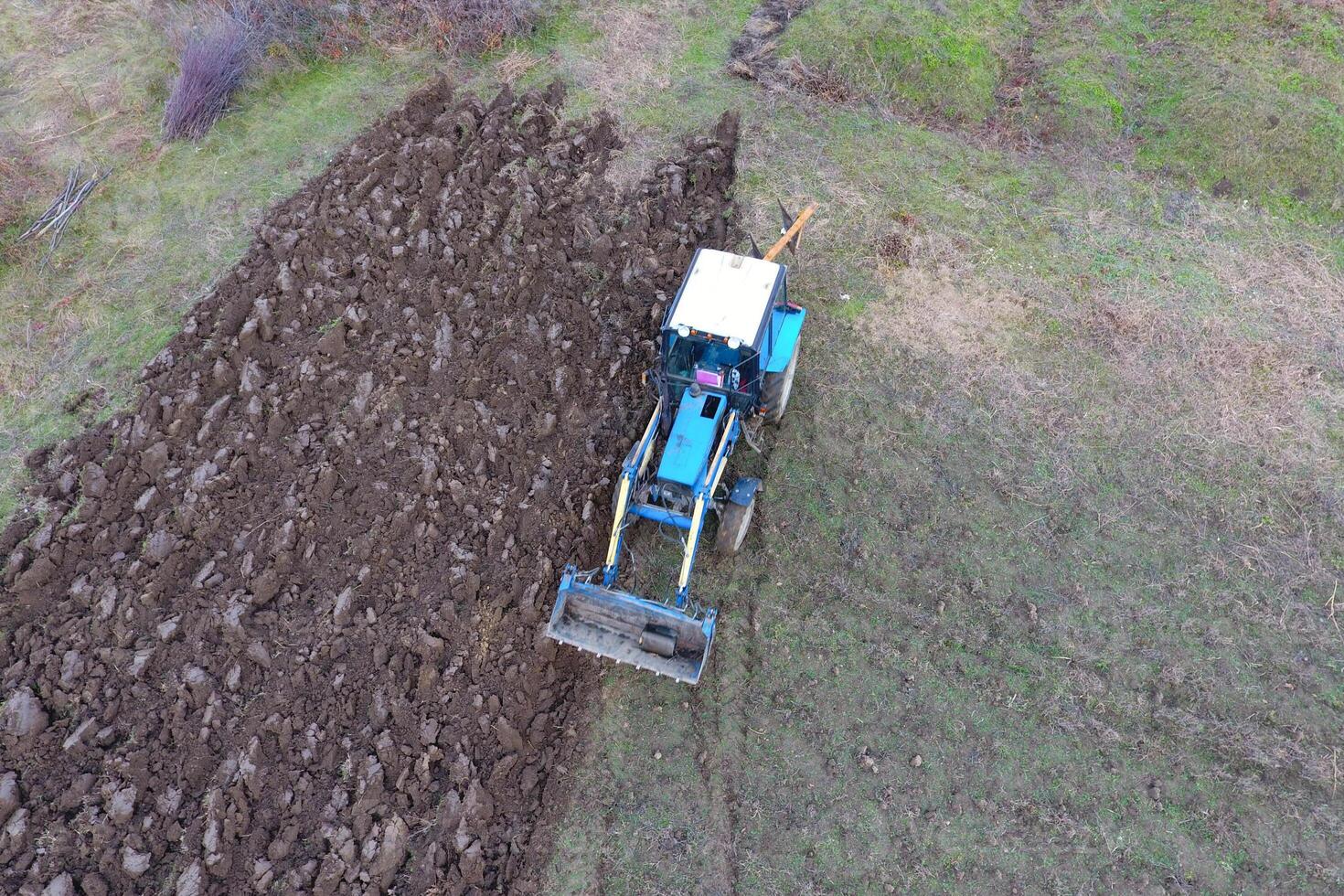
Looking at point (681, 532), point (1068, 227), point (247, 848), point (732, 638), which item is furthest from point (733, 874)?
point (1068, 227)

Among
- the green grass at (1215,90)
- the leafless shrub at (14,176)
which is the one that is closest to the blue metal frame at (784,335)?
the green grass at (1215,90)

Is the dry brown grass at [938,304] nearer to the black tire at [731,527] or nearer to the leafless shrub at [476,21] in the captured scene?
the black tire at [731,527]

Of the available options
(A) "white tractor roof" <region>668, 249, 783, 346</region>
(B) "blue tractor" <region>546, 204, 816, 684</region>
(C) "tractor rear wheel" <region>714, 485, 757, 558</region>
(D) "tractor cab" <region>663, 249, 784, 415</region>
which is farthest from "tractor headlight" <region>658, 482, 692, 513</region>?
(A) "white tractor roof" <region>668, 249, 783, 346</region>

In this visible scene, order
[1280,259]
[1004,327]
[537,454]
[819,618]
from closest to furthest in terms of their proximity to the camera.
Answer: [819,618] → [537,454] → [1004,327] → [1280,259]

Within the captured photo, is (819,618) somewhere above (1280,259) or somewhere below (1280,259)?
below

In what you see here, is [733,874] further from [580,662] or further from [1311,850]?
[1311,850]

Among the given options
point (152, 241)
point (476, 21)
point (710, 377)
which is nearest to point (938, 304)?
point (710, 377)
